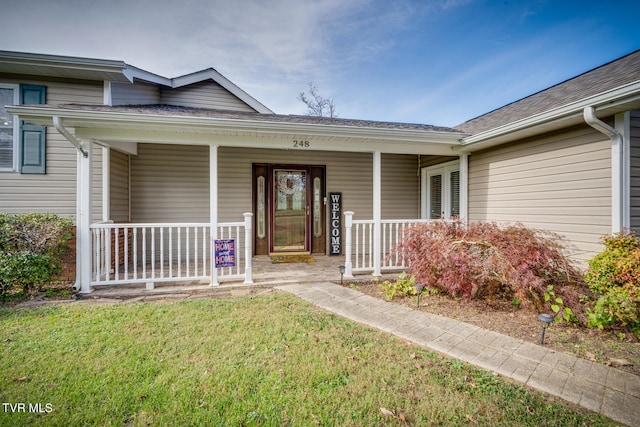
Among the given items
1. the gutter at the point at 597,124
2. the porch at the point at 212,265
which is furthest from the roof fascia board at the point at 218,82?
the gutter at the point at 597,124

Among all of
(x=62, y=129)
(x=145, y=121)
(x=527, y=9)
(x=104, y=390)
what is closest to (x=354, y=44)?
(x=527, y=9)

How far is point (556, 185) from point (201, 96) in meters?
7.61

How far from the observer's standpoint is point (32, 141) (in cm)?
505

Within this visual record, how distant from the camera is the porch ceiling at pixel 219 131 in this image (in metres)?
3.90

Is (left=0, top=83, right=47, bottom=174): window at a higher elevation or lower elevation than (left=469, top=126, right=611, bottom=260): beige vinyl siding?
higher

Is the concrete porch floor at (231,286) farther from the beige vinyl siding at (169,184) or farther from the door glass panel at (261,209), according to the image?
the beige vinyl siding at (169,184)

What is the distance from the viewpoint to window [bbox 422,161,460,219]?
241 inches

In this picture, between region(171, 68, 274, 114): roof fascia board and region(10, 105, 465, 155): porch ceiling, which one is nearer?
region(10, 105, 465, 155): porch ceiling

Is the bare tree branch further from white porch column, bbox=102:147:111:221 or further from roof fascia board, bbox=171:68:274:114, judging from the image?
white porch column, bbox=102:147:111:221

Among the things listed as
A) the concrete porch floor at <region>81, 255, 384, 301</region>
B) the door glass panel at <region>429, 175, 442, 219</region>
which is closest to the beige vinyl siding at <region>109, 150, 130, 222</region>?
the concrete porch floor at <region>81, 255, 384, 301</region>

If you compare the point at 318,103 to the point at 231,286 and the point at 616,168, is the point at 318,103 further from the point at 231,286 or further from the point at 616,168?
the point at 616,168

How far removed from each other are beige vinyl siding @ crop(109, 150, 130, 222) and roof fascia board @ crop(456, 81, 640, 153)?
6.52 metres

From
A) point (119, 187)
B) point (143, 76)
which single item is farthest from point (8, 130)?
point (143, 76)

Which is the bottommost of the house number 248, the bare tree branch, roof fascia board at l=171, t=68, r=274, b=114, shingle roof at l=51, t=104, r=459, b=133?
the house number 248
